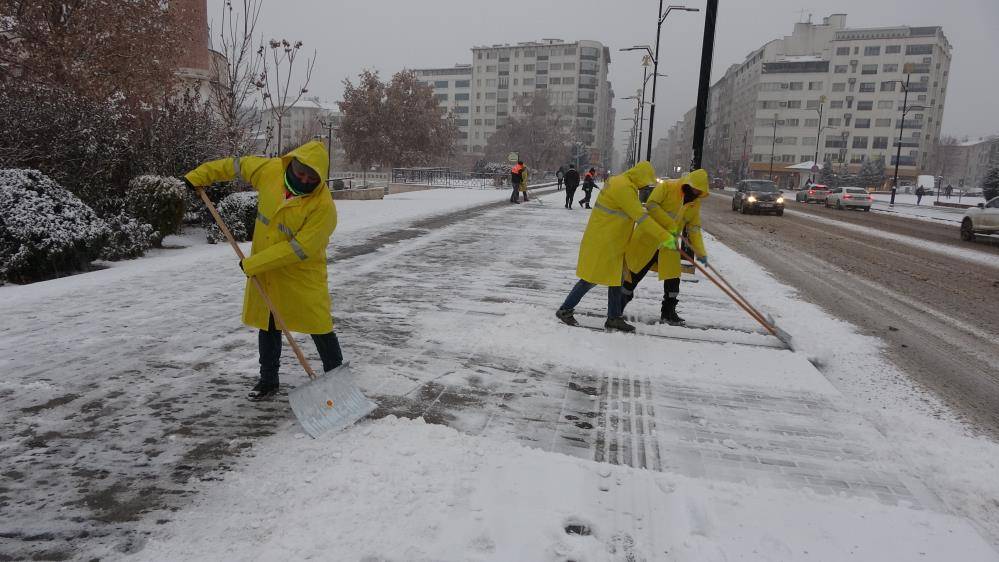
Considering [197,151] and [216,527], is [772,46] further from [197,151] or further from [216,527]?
[216,527]

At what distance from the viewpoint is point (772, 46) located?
345ft

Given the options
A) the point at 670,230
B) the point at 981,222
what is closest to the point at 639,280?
the point at 670,230

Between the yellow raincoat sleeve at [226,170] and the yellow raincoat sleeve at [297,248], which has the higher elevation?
→ the yellow raincoat sleeve at [226,170]

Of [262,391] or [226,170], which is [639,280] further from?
[226,170]

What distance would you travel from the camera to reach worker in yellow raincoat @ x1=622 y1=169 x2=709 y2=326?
589 centimetres

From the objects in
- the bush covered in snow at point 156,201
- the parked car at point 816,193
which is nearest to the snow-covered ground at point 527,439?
the bush covered in snow at point 156,201

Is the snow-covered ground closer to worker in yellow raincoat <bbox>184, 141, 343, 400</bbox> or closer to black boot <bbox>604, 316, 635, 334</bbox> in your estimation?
black boot <bbox>604, 316, 635, 334</bbox>

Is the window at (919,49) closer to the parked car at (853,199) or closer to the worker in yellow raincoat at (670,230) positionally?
the parked car at (853,199)

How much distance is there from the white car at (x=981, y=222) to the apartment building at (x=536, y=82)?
9475 cm

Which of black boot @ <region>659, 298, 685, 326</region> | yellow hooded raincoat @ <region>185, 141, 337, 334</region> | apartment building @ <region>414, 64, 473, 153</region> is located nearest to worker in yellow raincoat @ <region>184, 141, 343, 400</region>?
yellow hooded raincoat @ <region>185, 141, 337, 334</region>

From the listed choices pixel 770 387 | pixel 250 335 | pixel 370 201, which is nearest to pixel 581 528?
pixel 770 387

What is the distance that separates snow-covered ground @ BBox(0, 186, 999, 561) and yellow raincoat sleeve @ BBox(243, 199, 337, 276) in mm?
951

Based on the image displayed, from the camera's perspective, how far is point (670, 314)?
6258 millimetres

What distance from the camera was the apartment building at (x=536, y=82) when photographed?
115 meters
